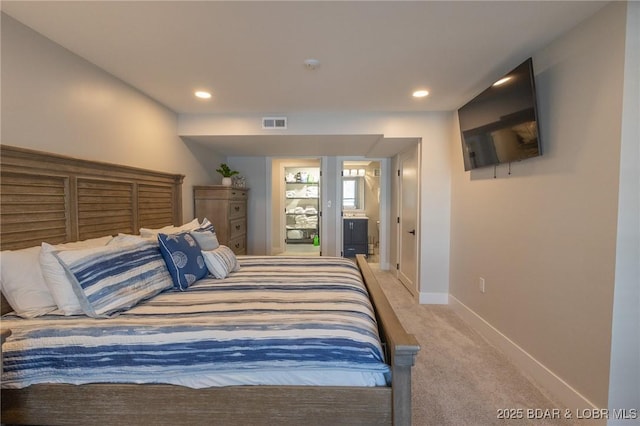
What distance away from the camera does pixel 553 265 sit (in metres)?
1.84

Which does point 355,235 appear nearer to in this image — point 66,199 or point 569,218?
point 569,218

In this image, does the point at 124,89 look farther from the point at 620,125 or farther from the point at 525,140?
the point at 620,125

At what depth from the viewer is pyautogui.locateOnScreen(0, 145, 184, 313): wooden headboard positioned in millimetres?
1537

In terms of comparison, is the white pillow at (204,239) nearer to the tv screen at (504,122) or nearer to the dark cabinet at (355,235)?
the tv screen at (504,122)

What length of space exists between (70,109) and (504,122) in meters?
3.15

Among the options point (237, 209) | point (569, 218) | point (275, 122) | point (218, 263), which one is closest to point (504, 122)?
point (569, 218)

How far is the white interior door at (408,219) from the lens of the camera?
3570 millimetres

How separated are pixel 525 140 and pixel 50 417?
10.3ft

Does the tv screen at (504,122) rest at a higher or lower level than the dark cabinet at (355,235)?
higher

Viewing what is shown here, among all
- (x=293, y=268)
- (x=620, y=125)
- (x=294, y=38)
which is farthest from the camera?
(x=293, y=268)

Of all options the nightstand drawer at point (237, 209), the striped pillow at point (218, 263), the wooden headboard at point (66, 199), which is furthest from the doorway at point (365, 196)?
the wooden headboard at point (66, 199)

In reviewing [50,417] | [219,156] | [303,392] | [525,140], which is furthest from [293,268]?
[219,156]

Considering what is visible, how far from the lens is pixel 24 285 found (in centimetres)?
143

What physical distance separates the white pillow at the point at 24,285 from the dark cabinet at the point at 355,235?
15.5ft
